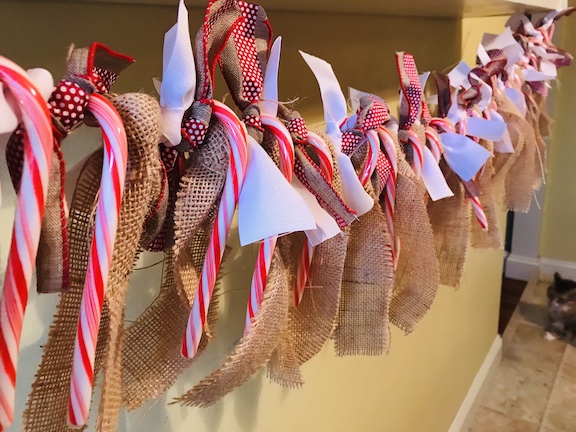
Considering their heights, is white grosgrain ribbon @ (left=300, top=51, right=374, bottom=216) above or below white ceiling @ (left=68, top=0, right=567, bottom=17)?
below

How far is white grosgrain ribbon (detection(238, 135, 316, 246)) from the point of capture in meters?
0.33

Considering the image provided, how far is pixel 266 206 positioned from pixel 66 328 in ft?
0.42

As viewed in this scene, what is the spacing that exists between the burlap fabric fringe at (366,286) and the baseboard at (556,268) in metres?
2.19

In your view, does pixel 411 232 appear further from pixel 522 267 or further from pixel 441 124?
pixel 522 267

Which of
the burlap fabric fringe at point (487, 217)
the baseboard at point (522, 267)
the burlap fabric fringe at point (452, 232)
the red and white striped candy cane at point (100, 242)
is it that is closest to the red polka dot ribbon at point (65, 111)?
the red and white striped candy cane at point (100, 242)

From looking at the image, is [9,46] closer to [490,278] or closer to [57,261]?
[57,261]

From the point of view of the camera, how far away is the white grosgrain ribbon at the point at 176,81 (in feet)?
0.99

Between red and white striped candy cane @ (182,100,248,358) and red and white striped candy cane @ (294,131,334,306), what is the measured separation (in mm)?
86

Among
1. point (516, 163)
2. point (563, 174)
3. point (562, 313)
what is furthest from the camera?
point (563, 174)

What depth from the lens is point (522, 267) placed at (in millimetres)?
2471

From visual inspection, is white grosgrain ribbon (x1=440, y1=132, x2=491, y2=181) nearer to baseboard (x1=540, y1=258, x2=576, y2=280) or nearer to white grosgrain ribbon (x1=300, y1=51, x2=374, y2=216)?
white grosgrain ribbon (x1=300, y1=51, x2=374, y2=216)

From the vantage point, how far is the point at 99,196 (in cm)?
27

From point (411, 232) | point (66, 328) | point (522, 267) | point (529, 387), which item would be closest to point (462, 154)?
point (411, 232)

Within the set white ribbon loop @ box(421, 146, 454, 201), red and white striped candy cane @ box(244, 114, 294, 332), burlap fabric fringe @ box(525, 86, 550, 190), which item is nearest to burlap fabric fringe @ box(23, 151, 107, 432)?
red and white striped candy cane @ box(244, 114, 294, 332)
